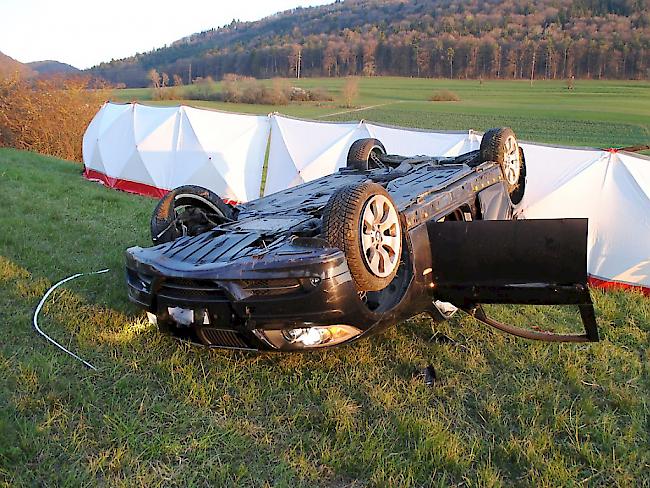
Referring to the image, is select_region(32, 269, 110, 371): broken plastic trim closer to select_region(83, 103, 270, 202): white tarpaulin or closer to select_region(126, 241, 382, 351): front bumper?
select_region(126, 241, 382, 351): front bumper

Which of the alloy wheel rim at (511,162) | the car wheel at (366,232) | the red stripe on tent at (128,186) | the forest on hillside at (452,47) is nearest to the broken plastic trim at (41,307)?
the car wheel at (366,232)

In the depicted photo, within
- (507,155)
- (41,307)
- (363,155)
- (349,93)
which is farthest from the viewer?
(349,93)

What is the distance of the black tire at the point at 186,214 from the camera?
4801mm

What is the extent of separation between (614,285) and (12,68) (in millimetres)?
21503

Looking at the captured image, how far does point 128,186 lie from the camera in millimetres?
13055

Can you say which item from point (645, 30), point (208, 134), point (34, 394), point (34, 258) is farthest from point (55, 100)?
point (645, 30)

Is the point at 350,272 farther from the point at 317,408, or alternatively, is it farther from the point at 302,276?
the point at 317,408

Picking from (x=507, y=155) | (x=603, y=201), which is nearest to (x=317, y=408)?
(x=507, y=155)

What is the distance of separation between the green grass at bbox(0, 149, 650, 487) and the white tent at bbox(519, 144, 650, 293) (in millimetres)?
1473

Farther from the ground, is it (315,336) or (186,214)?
(186,214)

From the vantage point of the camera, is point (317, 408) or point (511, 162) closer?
point (317, 408)

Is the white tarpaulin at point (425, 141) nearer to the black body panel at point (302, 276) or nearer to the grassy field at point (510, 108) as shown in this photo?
the black body panel at point (302, 276)

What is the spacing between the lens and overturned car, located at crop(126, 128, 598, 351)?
11.4 ft

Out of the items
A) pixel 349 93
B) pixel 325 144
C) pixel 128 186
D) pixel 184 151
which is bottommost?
pixel 128 186
